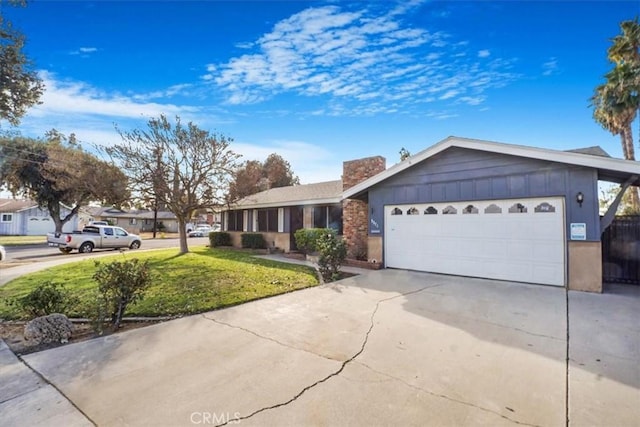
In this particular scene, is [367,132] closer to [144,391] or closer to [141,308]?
[141,308]

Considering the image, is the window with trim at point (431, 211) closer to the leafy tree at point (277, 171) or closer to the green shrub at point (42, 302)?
the green shrub at point (42, 302)

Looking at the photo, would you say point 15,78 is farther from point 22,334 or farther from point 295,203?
point 295,203

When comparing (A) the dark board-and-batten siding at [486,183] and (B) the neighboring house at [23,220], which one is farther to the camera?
(B) the neighboring house at [23,220]

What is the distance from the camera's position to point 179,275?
31.2ft

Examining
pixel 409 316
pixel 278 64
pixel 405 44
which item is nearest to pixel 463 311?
pixel 409 316

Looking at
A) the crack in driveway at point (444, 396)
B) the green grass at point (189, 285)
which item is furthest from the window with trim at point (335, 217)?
the crack in driveway at point (444, 396)

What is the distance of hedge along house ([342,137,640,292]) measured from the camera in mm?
7094

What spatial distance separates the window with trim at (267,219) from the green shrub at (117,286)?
471 inches

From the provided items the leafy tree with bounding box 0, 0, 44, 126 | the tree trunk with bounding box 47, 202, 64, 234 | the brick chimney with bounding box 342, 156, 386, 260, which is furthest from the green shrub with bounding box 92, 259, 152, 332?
the tree trunk with bounding box 47, 202, 64, 234

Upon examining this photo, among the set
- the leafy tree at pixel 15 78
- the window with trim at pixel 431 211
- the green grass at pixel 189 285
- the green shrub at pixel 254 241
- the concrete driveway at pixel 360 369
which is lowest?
the green grass at pixel 189 285

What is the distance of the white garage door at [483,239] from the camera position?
24.8 ft

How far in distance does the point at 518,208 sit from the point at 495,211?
1.79 ft

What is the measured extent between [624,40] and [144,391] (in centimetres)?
2170

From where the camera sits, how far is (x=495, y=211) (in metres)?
8.36
